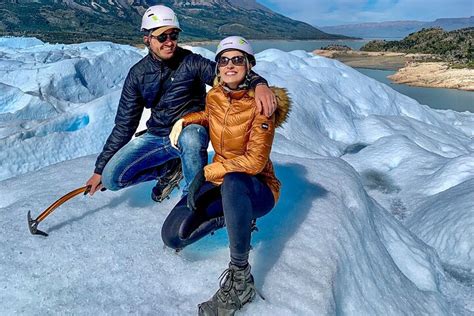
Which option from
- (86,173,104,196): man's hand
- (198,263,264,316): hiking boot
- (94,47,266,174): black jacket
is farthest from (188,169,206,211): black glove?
(86,173,104,196): man's hand

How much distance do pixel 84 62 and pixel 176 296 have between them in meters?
17.1

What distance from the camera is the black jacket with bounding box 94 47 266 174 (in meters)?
3.41

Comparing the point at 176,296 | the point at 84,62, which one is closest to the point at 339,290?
the point at 176,296

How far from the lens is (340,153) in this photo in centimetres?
1110

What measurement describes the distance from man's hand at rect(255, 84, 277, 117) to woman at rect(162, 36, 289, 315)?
47 millimetres

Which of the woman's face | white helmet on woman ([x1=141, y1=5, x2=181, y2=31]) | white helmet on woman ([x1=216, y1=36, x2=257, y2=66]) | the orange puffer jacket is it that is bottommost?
the orange puffer jacket

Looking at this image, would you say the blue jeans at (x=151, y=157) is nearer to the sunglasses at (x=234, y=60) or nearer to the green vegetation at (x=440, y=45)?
the sunglasses at (x=234, y=60)

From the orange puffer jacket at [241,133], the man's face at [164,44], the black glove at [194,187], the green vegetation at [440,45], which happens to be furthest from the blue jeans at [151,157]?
the green vegetation at [440,45]

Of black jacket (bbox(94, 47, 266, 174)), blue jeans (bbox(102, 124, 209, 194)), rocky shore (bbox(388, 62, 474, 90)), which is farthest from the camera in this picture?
rocky shore (bbox(388, 62, 474, 90))

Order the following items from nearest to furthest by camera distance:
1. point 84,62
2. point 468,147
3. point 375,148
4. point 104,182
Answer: point 104,182 → point 375,148 → point 468,147 → point 84,62

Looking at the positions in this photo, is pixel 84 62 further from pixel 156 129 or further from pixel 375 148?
pixel 156 129

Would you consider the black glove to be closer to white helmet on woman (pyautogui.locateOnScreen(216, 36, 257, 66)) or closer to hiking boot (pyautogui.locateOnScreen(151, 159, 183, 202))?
white helmet on woman (pyautogui.locateOnScreen(216, 36, 257, 66))

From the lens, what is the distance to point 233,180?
2.50 meters

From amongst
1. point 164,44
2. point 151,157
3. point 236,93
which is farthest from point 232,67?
point 151,157
